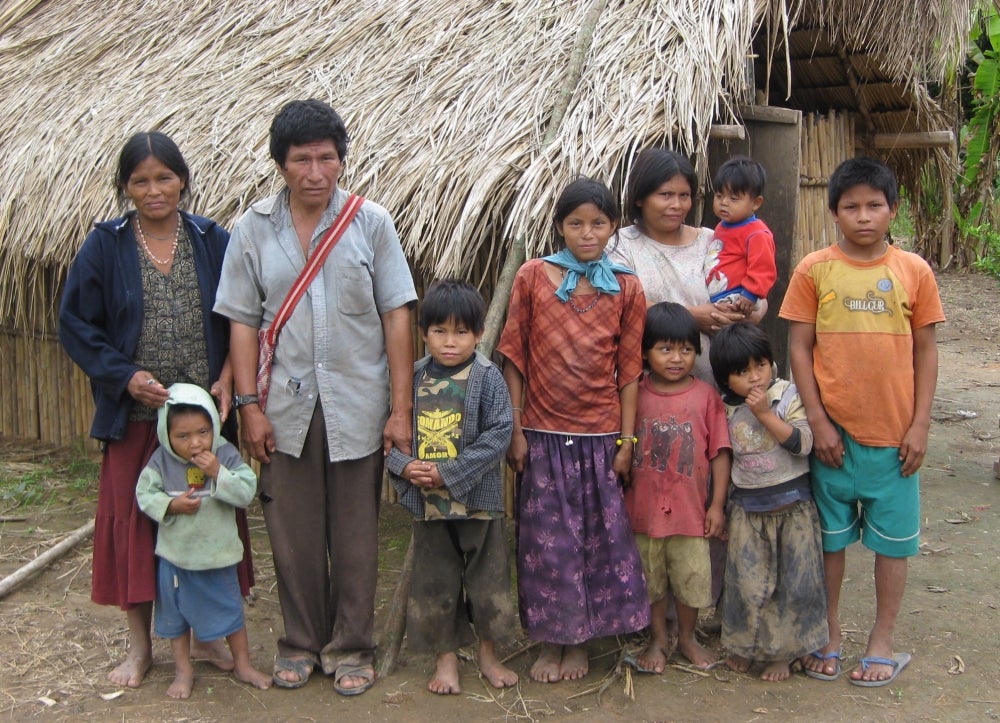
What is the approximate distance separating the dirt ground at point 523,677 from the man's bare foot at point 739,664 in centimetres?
6

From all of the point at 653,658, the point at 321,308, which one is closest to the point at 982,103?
the point at 653,658

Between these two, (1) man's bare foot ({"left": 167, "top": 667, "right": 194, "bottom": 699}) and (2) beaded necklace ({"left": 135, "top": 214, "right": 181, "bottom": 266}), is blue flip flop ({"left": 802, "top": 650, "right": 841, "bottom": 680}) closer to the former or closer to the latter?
(1) man's bare foot ({"left": 167, "top": 667, "right": 194, "bottom": 699})

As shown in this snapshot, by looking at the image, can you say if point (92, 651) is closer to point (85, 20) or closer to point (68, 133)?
point (68, 133)

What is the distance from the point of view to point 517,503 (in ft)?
10.8

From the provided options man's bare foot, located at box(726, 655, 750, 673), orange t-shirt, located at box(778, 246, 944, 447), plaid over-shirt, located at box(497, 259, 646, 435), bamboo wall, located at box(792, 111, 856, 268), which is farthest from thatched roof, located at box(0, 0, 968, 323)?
man's bare foot, located at box(726, 655, 750, 673)

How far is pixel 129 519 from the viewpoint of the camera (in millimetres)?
3141

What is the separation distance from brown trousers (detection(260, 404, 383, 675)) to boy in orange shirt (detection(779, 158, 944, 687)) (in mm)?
1472

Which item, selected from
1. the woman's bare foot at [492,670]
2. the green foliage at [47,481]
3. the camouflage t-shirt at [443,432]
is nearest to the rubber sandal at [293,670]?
the woman's bare foot at [492,670]

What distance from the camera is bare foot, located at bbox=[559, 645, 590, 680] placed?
3264 millimetres

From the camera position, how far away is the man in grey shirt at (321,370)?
9.95ft

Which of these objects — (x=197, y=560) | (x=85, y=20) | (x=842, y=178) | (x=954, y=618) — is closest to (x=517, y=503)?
(x=197, y=560)

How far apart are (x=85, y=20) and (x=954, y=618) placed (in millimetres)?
6454

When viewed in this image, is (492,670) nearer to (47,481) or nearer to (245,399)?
(245,399)

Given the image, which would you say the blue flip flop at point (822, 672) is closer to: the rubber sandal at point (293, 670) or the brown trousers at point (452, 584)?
the brown trousers at point (452, 584)
